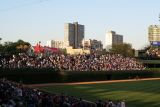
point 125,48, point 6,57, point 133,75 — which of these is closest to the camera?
point 6,57

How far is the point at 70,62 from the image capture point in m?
53.1

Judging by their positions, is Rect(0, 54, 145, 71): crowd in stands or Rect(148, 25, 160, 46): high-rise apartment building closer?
Rect(0, 54, 145, 71): crowd in stands

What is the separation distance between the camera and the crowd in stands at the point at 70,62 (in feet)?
149

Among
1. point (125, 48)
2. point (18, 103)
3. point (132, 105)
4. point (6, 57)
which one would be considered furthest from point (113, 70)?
point (125, 48)

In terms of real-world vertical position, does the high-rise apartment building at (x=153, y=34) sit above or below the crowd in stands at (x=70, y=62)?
above

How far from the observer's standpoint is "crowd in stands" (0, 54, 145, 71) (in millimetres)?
45553

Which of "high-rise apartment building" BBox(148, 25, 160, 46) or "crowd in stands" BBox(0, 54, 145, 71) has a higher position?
"high-rise apartment building" BBox(148, 25, 160, 46)

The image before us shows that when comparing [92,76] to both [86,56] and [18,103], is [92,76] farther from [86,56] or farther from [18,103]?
[18,103]

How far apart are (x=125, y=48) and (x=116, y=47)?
9.60 feet

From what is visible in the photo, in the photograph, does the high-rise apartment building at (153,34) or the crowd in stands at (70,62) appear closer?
the crowd in stands at (70,62)

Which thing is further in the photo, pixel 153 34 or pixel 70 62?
pixel 153 34

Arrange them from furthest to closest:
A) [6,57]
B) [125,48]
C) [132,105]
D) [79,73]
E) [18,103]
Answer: [125,48], [79,73], [6,57], [132,105], [18,103]

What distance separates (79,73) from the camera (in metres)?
51.1

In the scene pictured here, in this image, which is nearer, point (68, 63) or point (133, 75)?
point (68, 63)
